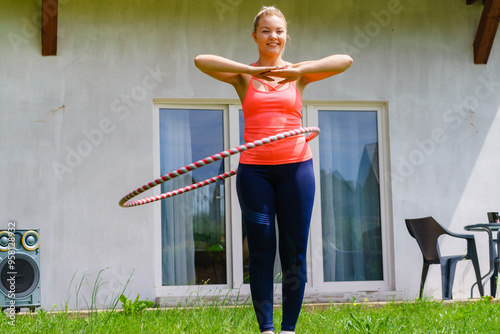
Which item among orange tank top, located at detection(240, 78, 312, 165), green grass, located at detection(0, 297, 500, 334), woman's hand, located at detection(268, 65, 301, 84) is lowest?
green grass, located at detection(0, 297, 500, 334)

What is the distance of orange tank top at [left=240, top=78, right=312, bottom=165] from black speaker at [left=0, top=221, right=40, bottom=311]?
2398 millimetres

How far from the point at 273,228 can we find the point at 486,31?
4213 mm

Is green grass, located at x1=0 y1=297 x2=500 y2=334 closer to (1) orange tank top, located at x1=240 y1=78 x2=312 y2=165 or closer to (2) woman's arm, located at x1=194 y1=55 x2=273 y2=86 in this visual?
(1) orange tank top, located at x1=240 y1=78 x2=312 y2=165

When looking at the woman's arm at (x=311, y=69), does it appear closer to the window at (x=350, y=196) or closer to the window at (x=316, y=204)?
the window at (x=316, y=204)

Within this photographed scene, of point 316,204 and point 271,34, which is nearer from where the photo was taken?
point 271,34

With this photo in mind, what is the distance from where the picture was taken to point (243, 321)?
340 cm

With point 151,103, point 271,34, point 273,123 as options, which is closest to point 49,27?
point 151,103

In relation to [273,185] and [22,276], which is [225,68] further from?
[22,276]

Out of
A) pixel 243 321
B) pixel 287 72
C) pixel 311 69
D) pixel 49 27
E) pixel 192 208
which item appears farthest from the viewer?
pixel 192 208

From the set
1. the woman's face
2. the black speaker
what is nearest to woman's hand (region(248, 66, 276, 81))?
the woman's face

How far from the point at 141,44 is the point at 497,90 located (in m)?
3.44

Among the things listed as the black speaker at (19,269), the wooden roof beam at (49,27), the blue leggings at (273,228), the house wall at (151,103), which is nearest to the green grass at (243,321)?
the blue leggings at (273,228)

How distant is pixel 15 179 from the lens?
18.0 ft

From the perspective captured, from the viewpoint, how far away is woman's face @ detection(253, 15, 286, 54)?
281cm
